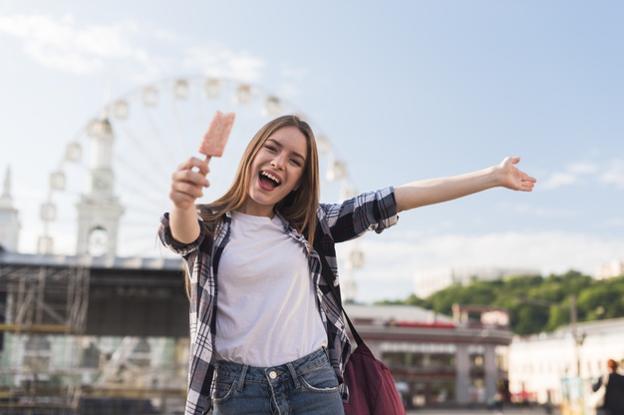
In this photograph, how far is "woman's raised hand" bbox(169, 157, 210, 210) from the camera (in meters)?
2.18

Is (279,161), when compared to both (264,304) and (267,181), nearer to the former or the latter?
(267,181)

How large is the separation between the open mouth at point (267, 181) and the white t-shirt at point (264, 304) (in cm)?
15

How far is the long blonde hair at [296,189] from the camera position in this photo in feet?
8.72

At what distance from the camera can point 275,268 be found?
8.41ft

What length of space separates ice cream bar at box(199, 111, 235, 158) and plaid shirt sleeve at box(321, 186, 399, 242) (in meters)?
0.58

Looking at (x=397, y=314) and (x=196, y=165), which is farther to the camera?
(x=397, y=314)

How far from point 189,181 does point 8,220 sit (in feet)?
153

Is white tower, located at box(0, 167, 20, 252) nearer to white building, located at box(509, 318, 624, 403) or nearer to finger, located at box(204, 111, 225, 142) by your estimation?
white building, located at box(509, 318, 624, 403)

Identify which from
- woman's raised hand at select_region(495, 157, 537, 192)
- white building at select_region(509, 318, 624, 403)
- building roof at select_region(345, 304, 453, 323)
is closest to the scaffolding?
woman's raised hand at select_region(495, 157, 537, 192)

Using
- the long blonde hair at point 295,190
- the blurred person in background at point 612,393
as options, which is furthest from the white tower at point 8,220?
the long blonde hair at point 295,190

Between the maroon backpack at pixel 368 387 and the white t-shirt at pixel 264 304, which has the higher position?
the white t-shirt at pixel 264 304

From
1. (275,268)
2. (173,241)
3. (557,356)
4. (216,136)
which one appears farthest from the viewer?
(557,356)

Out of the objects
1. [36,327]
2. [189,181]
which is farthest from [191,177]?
[36,327]

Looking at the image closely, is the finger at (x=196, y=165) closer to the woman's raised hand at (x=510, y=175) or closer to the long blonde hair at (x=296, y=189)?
the long blonde hair at (x=296, y=189)
